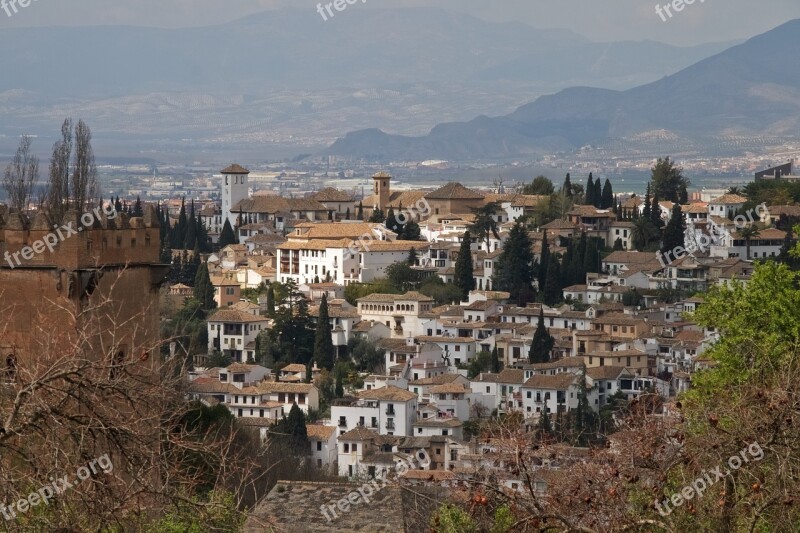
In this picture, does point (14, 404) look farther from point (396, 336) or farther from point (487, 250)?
point (487, 250)

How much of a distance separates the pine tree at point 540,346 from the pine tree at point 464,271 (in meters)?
9.08

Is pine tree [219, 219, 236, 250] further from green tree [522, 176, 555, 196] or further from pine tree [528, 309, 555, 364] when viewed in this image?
pine tree [528, 309, 555, 364]

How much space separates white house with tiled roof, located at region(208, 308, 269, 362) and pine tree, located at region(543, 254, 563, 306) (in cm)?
923

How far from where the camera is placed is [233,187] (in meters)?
89.5

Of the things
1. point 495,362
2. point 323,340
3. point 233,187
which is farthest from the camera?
A: point 233,187

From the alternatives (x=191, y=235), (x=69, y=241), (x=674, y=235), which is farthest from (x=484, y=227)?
(x=69, y=241)

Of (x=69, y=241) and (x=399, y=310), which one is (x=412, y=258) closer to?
(x=399, y=310)

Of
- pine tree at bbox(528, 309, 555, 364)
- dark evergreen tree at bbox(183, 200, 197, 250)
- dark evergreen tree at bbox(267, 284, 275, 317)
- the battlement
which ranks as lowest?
pine tree at bbox(528, 309, 555, 364)

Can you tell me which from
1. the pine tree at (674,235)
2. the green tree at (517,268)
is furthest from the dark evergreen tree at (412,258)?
the pine tree at (674,235)

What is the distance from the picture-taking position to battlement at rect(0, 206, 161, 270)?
62.9ft

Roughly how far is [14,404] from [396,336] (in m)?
50.5

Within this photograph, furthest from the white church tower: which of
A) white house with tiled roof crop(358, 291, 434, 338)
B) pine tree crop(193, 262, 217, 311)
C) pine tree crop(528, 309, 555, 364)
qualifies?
pine tree crop(528, 309, 555, 364)

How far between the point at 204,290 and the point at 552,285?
10660mm

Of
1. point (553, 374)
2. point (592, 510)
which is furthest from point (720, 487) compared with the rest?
point (553, 374)
